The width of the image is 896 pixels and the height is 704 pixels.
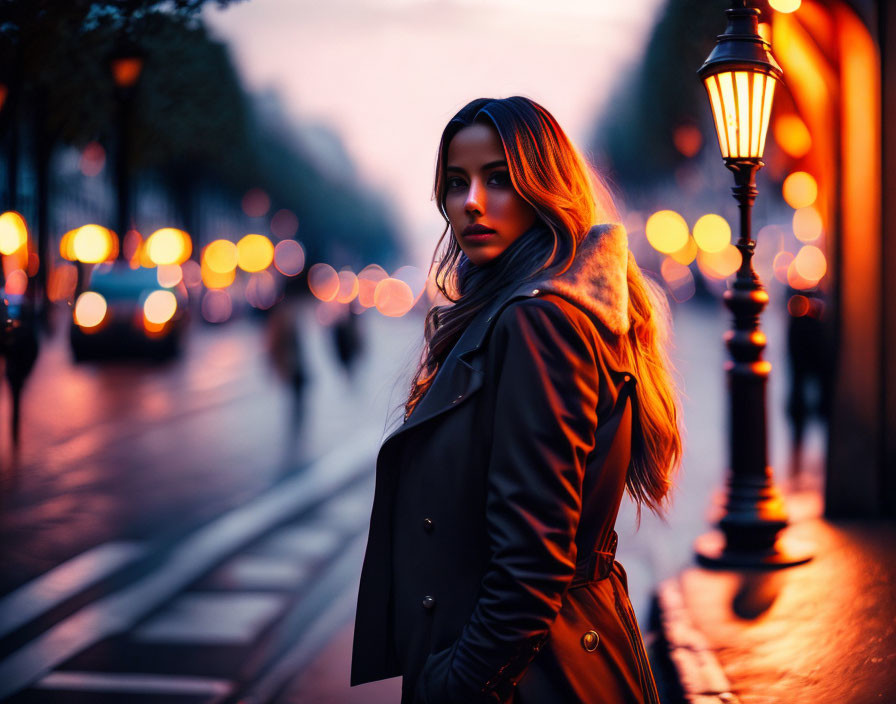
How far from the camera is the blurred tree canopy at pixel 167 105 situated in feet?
21.2

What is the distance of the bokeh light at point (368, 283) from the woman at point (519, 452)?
8463 cm

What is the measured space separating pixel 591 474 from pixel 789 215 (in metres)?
67.4

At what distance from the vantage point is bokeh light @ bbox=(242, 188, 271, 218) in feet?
223

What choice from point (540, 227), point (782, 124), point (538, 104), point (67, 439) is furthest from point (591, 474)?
point (782, 124)

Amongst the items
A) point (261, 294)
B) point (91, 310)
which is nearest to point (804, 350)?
point (91, 310)

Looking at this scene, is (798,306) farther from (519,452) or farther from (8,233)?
(519,452)

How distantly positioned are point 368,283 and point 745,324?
112 metres

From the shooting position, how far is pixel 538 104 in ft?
7.77

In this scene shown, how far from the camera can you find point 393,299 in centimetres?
9819

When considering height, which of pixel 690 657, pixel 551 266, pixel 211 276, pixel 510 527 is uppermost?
pixel 211 276

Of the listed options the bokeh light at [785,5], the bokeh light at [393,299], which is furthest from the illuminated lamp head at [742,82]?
the bokeh light at [393,299]

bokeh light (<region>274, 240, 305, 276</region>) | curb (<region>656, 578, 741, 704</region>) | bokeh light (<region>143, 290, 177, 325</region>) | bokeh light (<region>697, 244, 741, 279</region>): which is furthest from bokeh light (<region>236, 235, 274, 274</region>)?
curb (<region>656, 578, 741, 704</region>)

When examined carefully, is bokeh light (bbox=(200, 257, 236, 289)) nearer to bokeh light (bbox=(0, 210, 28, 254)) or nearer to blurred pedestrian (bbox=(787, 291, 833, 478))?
blurred pedestrian (bbox=(787, 291, 833, 478))

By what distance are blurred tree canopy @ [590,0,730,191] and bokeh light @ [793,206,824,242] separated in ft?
22.9
